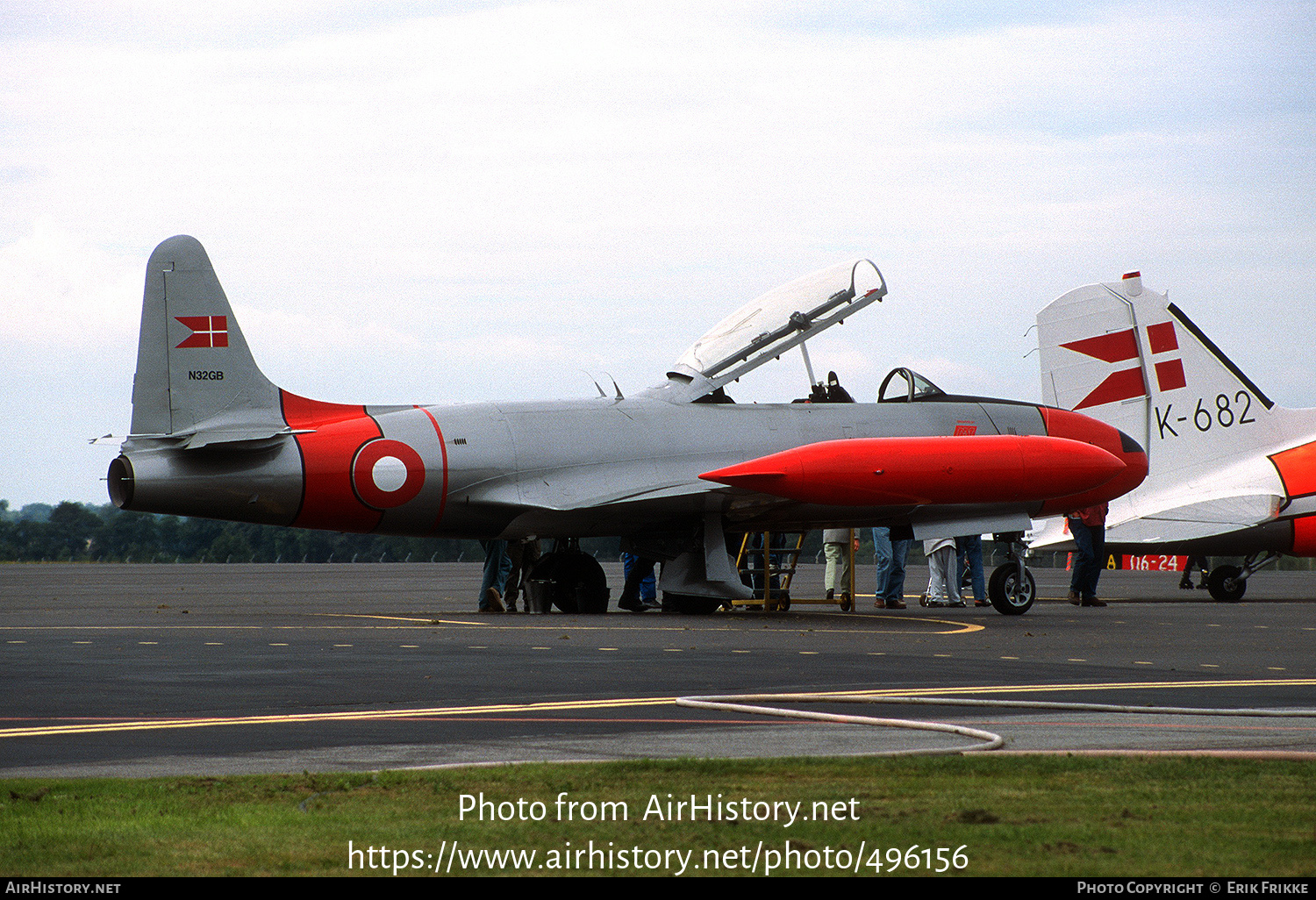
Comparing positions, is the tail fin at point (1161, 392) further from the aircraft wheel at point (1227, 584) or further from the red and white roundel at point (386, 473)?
the red and white roundel at point (386, 473)

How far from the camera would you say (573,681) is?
11367 mm

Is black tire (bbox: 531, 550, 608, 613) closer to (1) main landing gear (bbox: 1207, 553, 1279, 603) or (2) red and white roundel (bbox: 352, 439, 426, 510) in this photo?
(2) red and white roundel (bbox: 352, 439, 426, 510)

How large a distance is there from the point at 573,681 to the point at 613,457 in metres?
10.2

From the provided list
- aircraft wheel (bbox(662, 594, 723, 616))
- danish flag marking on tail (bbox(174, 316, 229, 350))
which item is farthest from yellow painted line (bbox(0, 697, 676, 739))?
aircraft wheel (bbox(662, 594, 723, 616))

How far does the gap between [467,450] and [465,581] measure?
21.7 metres

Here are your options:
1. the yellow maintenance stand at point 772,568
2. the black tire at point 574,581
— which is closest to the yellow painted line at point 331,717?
the black tire at point 574,581

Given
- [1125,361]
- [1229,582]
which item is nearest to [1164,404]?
[1125,361]

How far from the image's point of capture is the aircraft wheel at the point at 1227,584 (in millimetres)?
28688

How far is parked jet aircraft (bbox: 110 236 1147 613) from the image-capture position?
19594 millimetres

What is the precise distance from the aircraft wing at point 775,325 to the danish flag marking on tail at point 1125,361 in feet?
29.5

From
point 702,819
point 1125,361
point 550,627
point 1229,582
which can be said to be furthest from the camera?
point 1125,361

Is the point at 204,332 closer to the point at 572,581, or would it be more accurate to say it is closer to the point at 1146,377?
the point at 572,581
